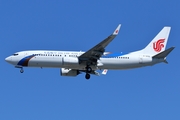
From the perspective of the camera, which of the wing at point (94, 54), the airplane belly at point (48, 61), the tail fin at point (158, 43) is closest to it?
the wing at point (94, 54)

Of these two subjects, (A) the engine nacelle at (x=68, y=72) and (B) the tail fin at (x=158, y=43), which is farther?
(A) the engine nacelle at (x=68, y=72)

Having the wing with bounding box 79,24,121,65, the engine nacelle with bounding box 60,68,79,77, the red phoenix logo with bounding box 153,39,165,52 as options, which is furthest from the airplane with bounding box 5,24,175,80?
the engine nacelle with bounding box 60,68,79,77

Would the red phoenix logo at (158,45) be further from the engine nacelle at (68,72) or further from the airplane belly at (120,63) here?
the engine nacelle at (68,72)

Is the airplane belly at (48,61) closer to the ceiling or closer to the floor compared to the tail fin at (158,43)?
closer to the floor

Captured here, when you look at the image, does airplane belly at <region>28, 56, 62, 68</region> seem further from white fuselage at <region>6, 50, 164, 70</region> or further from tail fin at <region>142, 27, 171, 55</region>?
tail fin at <region>142, 27, 171, 55</region>

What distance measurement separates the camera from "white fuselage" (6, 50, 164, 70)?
216 ft

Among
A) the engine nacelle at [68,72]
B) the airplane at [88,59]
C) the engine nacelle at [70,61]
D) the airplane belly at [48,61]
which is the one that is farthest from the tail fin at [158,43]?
the airplane belly at [48,61]

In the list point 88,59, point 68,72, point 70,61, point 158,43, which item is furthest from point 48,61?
point 158,43

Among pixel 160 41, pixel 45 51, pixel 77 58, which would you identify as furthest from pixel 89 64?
Result: pixel 160 41

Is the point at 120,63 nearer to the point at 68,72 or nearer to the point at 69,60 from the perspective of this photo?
the point at 69,60

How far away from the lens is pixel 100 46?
65.2 m

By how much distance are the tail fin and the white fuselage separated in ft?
5.80

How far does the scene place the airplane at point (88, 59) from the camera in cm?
6588

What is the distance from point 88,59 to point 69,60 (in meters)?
2.72
